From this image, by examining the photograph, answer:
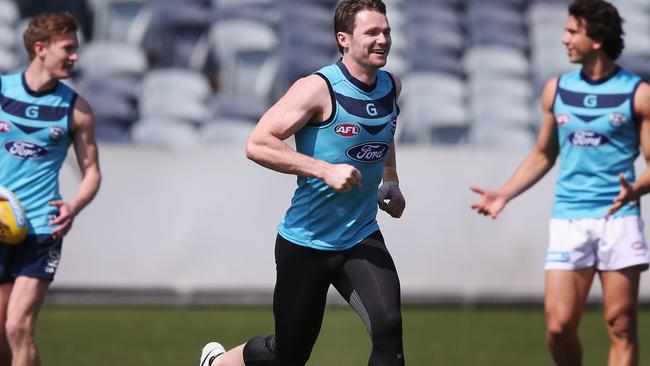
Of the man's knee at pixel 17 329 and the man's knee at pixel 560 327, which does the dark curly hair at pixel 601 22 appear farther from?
the man's knee at pixel 17 329

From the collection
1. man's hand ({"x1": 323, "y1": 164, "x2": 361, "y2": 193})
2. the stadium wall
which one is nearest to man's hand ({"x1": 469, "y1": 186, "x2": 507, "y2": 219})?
man's hand ({"x1": 323, "y1": 164, "x2": 361, "y2": 193})

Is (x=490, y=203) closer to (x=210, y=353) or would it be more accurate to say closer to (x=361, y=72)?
(x=361, y=72)

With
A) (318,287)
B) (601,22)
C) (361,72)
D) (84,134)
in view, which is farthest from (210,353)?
(601,22)

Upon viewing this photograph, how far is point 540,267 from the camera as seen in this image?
12406mm

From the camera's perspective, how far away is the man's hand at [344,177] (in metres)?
5.81

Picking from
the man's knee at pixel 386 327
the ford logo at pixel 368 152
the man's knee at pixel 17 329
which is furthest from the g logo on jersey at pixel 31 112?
the man's knee at pixel 386 327

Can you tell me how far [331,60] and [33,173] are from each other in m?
8.64

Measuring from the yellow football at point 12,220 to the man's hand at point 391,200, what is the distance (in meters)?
2.23

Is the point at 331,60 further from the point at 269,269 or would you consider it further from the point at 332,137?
the point at 332,137

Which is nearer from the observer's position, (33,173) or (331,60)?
(33,173)

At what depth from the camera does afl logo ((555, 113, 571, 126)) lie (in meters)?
7.66

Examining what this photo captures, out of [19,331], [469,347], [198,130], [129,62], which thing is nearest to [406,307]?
[469,347]

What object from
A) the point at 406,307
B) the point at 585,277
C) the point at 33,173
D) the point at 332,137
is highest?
the point at 332,137

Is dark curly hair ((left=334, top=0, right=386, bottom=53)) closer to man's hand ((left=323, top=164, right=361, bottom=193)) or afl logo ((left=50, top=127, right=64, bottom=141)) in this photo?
man's hand ((left=323, top=164, right=361, bottom=193))
